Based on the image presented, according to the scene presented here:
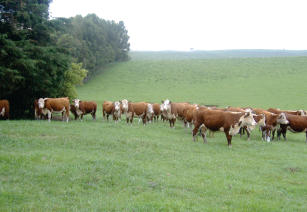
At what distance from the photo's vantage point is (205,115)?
16.0m

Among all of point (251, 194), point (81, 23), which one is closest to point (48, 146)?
point (251, 194)

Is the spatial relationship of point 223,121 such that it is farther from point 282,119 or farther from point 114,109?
point 114,109

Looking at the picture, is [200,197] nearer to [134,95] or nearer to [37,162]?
[37,162]

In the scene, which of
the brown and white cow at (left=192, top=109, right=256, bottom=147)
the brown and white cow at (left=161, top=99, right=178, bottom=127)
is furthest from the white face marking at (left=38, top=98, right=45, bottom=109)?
the brown and white cow at (left=192, top=109, right=256, bottom=147)

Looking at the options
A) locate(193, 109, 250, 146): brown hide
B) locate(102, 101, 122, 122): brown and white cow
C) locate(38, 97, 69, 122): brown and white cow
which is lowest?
locate(102, 101, 122, 122): brown and white cow

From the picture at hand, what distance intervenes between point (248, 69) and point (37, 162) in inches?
2235

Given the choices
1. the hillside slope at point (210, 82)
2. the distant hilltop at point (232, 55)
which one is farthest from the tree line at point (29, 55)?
the distant hilltop at point (232, 55)

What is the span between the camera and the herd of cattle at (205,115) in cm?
1577

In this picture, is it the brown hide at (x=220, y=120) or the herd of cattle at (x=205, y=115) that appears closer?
the brown hide at (x=220, y=120)

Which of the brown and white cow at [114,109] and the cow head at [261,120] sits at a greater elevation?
the cow head at [261,120]

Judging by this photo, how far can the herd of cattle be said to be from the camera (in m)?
15.8

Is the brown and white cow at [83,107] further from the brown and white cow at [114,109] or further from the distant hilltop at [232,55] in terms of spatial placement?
the distant hilltop at [232,55]

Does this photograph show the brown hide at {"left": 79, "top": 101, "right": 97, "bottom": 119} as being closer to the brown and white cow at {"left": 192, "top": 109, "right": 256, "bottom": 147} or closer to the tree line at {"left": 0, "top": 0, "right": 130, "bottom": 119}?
the tree line at {"left": 0, "top": 0, "right": 130, "bottom": 119}

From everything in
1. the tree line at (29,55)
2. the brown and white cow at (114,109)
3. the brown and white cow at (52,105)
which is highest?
the tree line at (29,55)
